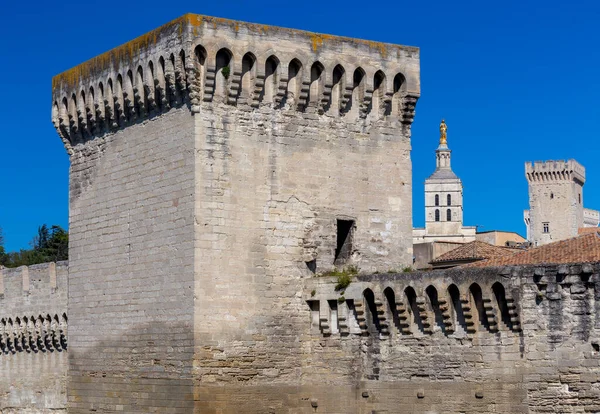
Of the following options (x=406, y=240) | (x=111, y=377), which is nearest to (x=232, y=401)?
(x=111, y=377)

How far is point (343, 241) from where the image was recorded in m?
23.2

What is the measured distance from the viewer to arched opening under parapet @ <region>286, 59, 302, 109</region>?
22.8 m

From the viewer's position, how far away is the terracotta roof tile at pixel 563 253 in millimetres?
24844

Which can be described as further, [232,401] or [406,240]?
[406,240]

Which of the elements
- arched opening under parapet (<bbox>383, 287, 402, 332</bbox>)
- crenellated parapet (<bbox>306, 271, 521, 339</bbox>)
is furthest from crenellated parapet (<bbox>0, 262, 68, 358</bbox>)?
arched opening under parapet (<bbox>383, 287, 402, 332</bbox>)

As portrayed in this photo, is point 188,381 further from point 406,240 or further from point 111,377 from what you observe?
point 406,240

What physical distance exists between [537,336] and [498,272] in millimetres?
1118

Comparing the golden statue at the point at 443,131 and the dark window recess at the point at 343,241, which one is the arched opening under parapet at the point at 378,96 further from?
the golden statue at the point at 443,131

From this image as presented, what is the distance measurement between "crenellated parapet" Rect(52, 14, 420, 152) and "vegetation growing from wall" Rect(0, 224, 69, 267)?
34.6 metres

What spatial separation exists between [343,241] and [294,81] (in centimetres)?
290

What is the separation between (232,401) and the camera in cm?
2147

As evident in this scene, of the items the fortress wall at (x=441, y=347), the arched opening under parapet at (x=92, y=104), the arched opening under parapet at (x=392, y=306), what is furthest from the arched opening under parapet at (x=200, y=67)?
the arched opening under parapet at (x=392, y=306)

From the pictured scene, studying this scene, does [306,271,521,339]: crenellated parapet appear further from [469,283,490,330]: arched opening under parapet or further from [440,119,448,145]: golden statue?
[440,119,448,145]: golden statue

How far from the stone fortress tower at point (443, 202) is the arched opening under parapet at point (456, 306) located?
332 ft
